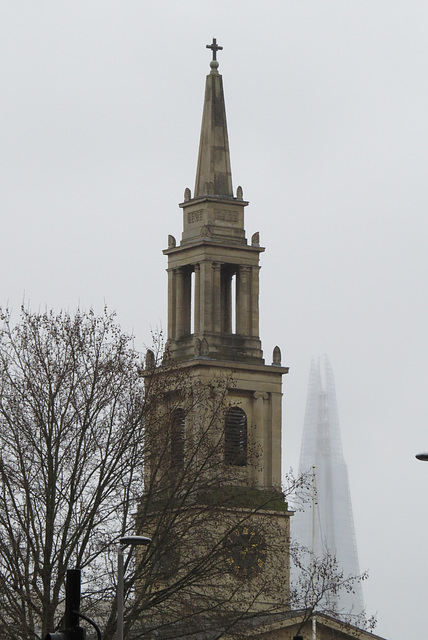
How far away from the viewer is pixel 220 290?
372 feet

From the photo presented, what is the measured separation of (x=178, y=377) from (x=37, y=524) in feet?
21.3

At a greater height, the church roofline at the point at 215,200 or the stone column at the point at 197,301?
the church roofline at the point at 215,200

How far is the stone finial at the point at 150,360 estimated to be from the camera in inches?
2880

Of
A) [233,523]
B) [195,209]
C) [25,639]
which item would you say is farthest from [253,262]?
[25,639]

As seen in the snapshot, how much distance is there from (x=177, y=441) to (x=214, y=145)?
40.7 meters

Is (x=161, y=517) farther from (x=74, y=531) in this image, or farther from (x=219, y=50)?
(x=219, y=50)

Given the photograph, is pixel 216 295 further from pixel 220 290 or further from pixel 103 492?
pixel 103 492

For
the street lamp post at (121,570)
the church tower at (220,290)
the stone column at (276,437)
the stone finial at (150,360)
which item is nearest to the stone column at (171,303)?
the church tower at (220,290)

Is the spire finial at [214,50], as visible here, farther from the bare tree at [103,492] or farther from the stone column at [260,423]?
the bare tree at [103,492]

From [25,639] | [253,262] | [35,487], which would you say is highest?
[253,262]

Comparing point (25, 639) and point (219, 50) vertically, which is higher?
point (219, 50)

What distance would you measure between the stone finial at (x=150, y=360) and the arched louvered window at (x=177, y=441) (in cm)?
148

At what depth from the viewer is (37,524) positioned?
7012 cm

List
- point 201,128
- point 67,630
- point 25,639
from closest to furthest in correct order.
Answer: point 67,630 → point 25,639 → point 201,128
